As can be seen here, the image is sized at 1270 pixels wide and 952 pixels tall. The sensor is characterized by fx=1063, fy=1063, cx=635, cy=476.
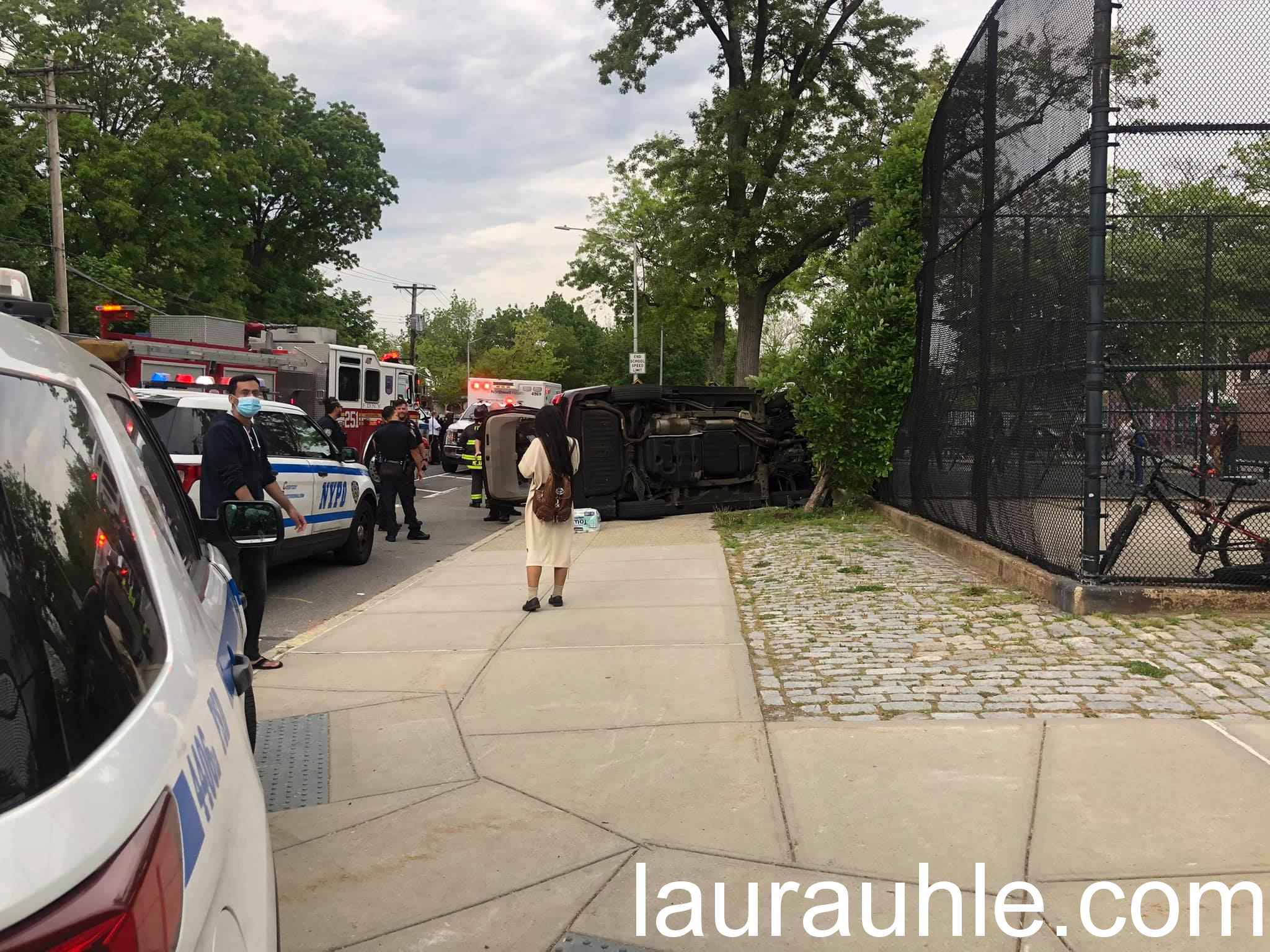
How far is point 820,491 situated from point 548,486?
7309 mm

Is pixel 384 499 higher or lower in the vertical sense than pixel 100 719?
lower

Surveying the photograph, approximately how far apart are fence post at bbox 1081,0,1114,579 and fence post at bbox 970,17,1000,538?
2.01 m

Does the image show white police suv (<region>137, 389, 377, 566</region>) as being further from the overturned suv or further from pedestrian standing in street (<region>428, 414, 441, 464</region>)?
pedestrian standing in street (<region>428, 414, 441, 464</region>)

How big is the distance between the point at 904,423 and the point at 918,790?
9.04 metres

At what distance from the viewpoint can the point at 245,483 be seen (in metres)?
6.80

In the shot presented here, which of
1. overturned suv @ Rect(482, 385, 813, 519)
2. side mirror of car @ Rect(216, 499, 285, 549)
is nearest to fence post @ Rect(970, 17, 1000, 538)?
overturned suv @ Rect(482, 385, 813, 519)

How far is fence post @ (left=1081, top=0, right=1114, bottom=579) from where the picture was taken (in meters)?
6.84

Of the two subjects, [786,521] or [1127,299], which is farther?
[786,521]

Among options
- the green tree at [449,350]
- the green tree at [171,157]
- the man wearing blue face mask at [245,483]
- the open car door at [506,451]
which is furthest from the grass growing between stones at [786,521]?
the green tree at [449,350]

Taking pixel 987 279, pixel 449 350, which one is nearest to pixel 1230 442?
pixel 987 279

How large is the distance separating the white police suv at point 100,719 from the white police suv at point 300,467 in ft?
21.5

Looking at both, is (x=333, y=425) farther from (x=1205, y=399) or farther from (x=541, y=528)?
(x=1205, y=399)

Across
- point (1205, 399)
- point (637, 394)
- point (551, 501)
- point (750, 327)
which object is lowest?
point (551, 501)

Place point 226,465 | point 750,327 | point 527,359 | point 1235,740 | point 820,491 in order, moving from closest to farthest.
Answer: point 1235,740, point 226,465, point 820,491, point 750,327, point 527,359
